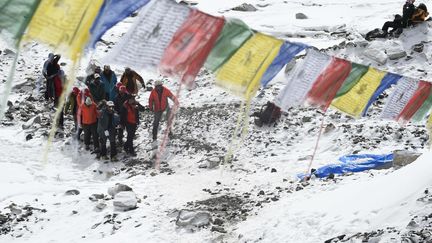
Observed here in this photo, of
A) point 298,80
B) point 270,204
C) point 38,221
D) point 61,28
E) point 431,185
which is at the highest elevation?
point 61,28

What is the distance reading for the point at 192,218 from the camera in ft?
30.0

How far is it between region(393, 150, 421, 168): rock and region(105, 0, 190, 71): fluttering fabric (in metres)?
5.70

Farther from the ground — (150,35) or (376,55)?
(150,35)

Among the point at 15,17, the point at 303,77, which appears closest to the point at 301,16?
the point at 303,77

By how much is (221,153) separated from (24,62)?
970 cm

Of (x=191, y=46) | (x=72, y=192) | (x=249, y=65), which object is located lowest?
(x=72, y=192)

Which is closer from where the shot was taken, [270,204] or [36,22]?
[36,22]

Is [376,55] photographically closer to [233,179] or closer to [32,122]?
[233,179]

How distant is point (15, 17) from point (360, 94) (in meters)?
5.33

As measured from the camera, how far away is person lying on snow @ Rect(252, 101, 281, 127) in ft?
44.2

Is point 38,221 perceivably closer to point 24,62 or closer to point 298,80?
point 298,80

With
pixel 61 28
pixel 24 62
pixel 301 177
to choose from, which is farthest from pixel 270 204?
pixel 24 62

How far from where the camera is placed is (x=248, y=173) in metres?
11.5

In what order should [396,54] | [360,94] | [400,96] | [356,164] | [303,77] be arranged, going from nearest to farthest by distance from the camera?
[303,77] < [360,94] < [400,96] < [356,164] < [396,54]
